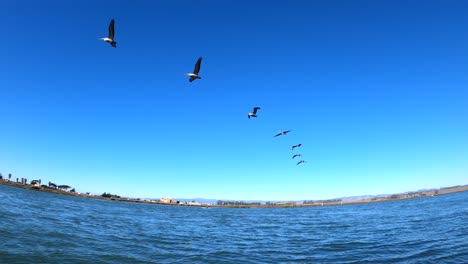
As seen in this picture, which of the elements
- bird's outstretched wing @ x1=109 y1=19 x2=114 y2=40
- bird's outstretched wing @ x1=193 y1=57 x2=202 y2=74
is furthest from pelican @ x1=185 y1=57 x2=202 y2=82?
bird's outstretched wing @ x1=109 y1=19 x2=114 y2=40

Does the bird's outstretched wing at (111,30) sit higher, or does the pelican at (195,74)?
the bird's outstretched wing at (111,30)

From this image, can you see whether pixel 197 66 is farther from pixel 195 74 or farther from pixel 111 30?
pixel 111 30

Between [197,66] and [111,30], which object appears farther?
[197,66]

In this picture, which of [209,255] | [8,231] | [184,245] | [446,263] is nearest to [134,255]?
[209,255]

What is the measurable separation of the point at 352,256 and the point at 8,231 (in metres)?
18.9

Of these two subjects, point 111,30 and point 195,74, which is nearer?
A: point 111,30

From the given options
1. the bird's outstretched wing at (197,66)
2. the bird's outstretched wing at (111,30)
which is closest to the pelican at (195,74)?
the bird's outstretched wing at (197,66)

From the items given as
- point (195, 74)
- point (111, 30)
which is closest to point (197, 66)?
point (195, 74)

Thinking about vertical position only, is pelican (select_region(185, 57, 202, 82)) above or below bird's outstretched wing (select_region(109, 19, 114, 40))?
below

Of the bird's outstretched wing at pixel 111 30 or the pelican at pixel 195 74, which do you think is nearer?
the bird's outstretched wing at pixel 111 30

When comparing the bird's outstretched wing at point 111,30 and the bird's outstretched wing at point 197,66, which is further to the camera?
the bird's outstretched wing at point 197,66

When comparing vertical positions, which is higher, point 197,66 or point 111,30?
point 111,30

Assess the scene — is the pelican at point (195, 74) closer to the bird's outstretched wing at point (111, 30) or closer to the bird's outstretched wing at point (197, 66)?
the bird's outstretched wing at point (197, 66)

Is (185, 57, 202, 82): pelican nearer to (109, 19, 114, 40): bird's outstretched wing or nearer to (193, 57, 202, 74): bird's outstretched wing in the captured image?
(193, 57, 202, 74): bird's outstretched wing
